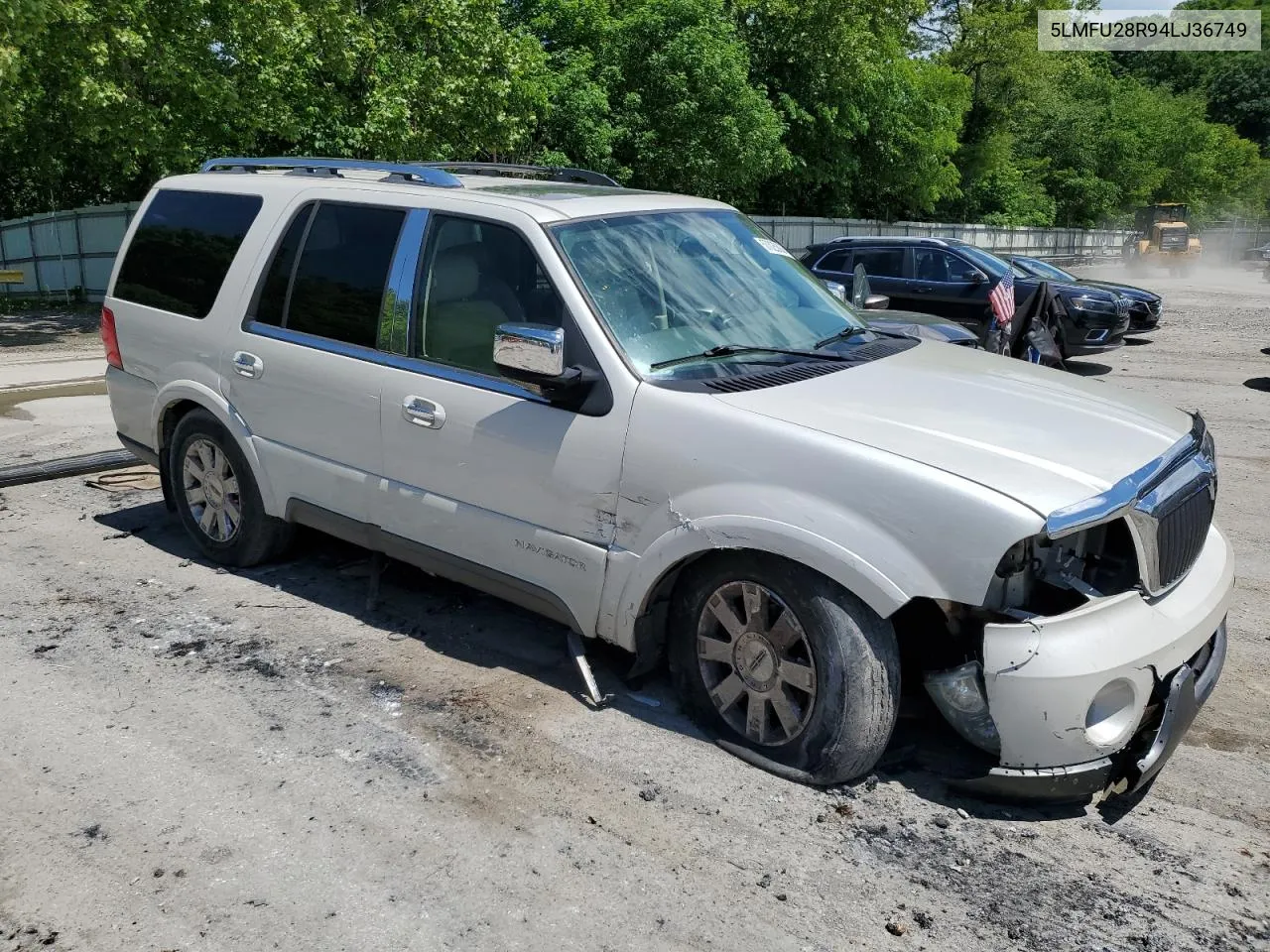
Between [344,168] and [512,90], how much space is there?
1571 cm

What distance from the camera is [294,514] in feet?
17.4

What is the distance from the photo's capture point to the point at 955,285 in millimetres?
15500

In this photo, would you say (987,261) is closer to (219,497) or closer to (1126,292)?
(1126,292)

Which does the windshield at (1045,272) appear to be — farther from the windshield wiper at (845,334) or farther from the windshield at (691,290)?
the windshield at (691,290)

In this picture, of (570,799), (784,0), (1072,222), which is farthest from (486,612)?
(1072,222)

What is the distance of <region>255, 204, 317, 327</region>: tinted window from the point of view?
5.23 meters

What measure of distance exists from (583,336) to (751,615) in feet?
3.88

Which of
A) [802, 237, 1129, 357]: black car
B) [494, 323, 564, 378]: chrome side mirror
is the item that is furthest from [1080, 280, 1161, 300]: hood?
[494, 323, 564, 378]: chrome side mirror

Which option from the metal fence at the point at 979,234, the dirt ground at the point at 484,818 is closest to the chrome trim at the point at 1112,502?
the dirt ground at the point at 484,818

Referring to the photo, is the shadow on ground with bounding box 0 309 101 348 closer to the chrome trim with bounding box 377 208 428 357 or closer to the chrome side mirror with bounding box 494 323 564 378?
the chrome trim with bounding box 377 208 428 357

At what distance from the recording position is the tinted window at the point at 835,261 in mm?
16406

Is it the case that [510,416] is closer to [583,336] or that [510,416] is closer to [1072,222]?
[583,336]

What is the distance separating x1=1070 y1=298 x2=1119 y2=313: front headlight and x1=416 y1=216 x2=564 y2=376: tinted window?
1204 cm

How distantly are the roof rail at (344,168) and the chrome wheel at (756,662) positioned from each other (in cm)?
225
